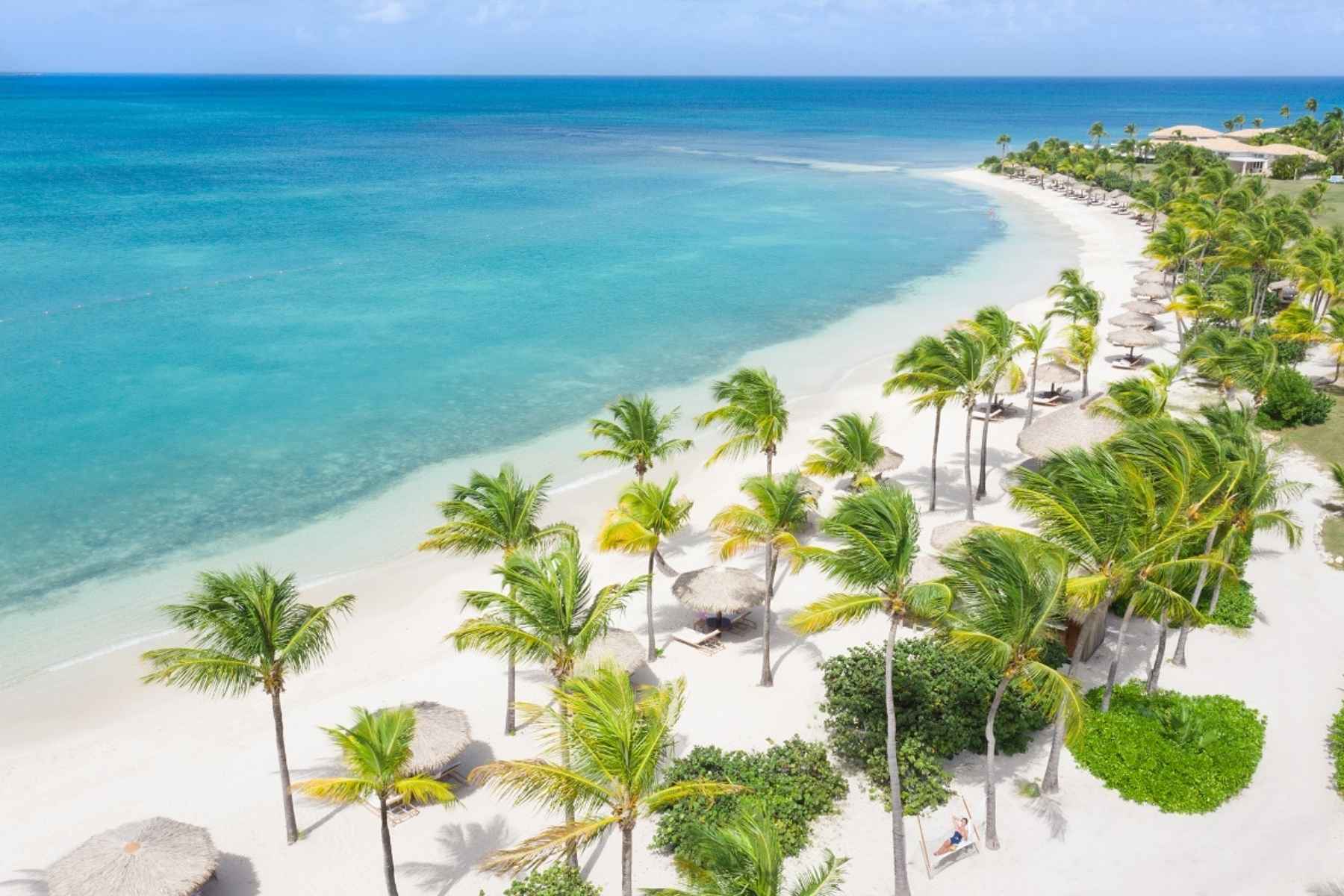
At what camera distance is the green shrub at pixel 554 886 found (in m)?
12.2

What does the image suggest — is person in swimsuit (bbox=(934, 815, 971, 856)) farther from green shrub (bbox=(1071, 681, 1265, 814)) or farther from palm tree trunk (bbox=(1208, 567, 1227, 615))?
palm tree trunk (bbox=(1208, 567, 1227, 615))

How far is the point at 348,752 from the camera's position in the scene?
1133 cm

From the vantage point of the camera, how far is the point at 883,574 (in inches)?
481

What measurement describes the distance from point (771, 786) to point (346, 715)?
8.56m

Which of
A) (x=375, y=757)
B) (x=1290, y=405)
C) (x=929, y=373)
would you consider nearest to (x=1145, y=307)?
(x=1290, y=405)

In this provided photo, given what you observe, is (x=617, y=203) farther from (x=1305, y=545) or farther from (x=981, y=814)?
(x=981, y=814)

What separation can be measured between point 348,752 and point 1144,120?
617 ft

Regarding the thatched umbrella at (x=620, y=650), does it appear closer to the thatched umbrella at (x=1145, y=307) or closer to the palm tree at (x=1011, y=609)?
the palm tree at (x=1011, y=609)

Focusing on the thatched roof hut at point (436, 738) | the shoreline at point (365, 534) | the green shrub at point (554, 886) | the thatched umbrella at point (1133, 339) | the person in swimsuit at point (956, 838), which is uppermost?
the thatched umbrella at point (1133, 339)

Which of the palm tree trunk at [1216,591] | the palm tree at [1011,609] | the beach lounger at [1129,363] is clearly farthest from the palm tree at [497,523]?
the beach lounger at [1129,363]

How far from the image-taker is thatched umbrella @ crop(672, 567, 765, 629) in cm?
1898

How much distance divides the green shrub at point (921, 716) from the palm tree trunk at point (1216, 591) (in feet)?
17.4

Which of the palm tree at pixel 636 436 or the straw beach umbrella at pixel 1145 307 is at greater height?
the palm tree at pixel 636 436

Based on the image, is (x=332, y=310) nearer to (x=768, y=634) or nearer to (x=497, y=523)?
(x=497, y=523)
